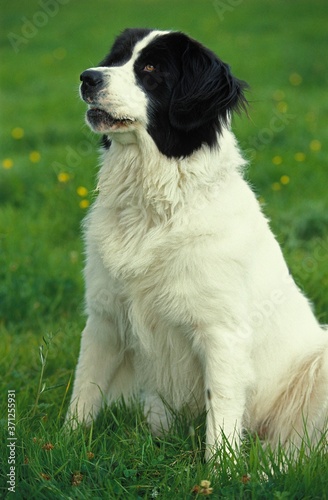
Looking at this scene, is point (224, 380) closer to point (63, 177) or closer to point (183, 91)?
point (183, 91)

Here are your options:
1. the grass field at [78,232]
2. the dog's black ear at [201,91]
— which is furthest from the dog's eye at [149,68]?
the grass field at [78,232]

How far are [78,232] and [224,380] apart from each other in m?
3.06

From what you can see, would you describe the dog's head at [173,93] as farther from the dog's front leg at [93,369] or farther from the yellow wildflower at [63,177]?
the yellow wildflower at [63,177]

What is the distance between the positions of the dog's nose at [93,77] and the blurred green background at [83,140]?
0.75 meters

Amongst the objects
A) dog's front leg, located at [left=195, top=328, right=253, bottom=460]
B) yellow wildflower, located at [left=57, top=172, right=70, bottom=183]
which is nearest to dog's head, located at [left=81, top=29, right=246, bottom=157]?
dog's front leg, located at [left=195, top=328, right=253, bottom=460]

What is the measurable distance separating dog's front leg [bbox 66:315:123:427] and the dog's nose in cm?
102

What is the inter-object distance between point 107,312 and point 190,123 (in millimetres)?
873

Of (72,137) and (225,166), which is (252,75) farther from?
(225,166)

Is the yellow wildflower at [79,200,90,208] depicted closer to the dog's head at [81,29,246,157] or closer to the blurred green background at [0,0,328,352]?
the blurred green background at [0,0,328,352]

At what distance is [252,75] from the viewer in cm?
1113

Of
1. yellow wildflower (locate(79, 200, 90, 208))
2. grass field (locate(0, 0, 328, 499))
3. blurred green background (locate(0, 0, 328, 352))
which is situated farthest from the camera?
yellow wildflower (locate(79, 200, 90, 208))

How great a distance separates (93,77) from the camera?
2.97 m

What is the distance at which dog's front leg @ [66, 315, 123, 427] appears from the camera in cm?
343

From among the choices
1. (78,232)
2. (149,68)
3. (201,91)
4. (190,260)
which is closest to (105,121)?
(149,68)
